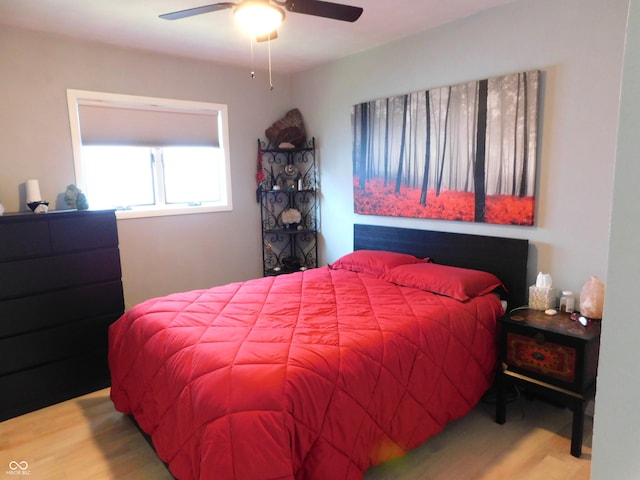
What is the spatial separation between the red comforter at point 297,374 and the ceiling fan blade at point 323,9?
1.62m

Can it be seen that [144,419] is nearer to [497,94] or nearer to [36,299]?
[36,299]

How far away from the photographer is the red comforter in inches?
61.7

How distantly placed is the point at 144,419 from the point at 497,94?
2976 millimetres

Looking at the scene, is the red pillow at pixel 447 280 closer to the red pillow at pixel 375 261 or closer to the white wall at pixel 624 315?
the red pillow at pixel 375 261

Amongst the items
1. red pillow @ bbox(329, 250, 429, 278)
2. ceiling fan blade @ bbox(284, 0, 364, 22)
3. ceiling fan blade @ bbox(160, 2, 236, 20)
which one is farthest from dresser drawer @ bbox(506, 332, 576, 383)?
ceiling fan blade @ bbox(160, 2, 236, 20)

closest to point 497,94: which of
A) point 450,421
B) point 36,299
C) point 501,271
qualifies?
point 501,271

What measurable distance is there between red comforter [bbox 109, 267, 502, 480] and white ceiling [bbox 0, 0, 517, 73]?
74.9 inches

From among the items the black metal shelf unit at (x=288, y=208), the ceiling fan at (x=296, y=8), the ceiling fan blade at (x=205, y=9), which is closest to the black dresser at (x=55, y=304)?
the ceiling fan blade at (x=205, y=9)

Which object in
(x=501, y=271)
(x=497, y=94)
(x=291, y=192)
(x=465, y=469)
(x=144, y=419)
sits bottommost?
(x=465, y=469)

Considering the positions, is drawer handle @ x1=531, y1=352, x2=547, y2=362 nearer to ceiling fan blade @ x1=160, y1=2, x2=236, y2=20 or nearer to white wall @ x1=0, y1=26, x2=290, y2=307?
ceiling fan blade @ x1=160, y1=2, x2=236, y2=20

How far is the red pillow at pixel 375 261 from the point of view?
10.5 feet

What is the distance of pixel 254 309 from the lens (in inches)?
97.0

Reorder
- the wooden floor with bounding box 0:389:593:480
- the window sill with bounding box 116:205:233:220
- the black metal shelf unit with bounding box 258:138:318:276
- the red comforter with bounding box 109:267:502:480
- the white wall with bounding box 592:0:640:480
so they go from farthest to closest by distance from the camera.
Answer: the black metal shelf unit with bounding box 258:138:318:276 → the window sill with bounding box 116:205:233:220 → the wooden floor with bounding box 0:389:593:480 → the red comforter with bounding box 109:267:502:480 → the white wall with bounding box 592:0:640:480

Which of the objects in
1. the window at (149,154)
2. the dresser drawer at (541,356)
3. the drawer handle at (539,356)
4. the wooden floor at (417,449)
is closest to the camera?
the wooden floor at (417,449)
